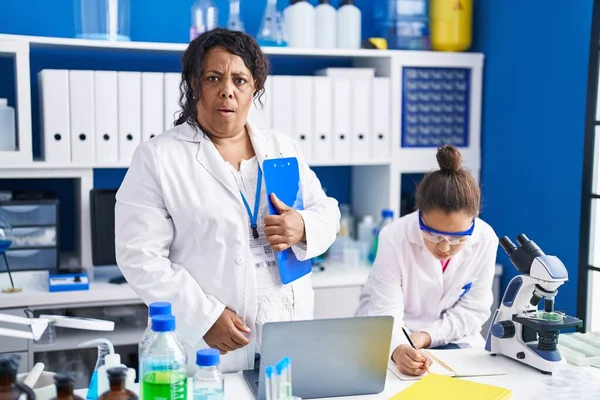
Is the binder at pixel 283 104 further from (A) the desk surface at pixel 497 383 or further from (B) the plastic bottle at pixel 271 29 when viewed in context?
(A) the desk surface at pixel 497 383

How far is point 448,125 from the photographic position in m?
3.43

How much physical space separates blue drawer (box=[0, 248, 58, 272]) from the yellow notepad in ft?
5.58

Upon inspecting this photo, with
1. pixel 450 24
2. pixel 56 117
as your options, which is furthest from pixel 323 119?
pixel 56 117

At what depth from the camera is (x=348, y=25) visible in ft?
10.8

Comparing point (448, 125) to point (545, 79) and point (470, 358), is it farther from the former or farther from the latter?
point (470, 358)

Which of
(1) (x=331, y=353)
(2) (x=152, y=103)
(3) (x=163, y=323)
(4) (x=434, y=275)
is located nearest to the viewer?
(3) (x=163, y=323)

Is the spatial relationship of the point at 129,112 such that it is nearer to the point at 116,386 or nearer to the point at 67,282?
the point at 67,282

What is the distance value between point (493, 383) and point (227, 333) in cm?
64

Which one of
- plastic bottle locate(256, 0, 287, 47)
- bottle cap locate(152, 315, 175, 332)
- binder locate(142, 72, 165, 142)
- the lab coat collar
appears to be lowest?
bottle cap locate(152, 315, 175, 332)

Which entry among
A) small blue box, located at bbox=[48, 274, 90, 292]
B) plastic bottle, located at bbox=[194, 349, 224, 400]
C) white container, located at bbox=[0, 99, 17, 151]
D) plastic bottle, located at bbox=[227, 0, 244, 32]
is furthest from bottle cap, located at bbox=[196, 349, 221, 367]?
plastic bottle, located at bbox=[227, 0, 244, 32]

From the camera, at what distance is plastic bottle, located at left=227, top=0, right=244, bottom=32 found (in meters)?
3.17

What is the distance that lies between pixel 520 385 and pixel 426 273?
508 millimetres

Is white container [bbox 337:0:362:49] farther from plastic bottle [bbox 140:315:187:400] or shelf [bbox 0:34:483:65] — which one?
plastic bottle [bbox 140:315:187:400]

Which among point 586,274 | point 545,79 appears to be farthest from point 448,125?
point 586,274
